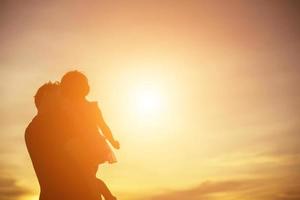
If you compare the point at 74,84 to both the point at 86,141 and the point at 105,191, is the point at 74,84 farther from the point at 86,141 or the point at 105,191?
the point at 105,191

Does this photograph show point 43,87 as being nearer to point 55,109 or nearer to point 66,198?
point 55,109

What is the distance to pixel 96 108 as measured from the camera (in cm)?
652

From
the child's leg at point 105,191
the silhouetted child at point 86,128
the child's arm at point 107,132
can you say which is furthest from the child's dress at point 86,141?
the child's leg at point 105,191

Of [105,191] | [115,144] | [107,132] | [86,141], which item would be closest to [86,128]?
[86,141]

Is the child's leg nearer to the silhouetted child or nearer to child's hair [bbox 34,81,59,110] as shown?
the silhouetted child

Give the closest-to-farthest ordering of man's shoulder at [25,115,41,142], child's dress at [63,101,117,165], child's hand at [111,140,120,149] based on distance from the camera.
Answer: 1. man's shoulder at [25,115,41,142]
2. child's dress at [63,101,117,165]
3. child's hand at [111,140,120,149]

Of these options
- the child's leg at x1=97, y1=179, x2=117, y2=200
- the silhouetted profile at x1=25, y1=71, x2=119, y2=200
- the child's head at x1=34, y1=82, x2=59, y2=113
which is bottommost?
the child's leg at x1=97, y1=179, x2=117, y2=200

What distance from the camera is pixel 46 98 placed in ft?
19.0

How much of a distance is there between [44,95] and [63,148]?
876 millimetres

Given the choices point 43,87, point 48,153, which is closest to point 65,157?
point 48,153

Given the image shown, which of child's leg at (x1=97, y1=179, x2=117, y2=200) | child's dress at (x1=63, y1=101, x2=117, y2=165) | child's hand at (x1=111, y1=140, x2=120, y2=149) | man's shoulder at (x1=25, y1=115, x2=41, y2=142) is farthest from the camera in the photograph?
child's hand at (x1=111, y1=140, x2=120, y2=149)

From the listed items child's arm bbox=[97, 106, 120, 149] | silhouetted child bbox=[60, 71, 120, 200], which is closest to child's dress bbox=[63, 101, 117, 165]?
silhouetted child bbox=[60, 71, 120, 200]

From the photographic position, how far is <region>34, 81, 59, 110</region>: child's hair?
578 cm

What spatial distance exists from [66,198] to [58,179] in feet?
1.11
